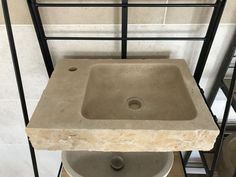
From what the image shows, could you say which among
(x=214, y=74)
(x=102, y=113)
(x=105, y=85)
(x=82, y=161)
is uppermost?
(x=214, y=74)

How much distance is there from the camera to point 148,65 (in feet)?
2.64

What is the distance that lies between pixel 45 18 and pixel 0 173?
1061 mm

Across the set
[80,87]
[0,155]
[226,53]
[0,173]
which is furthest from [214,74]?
[0,173]

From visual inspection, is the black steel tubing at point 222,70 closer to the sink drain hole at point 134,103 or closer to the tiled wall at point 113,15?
the tiled wall at point 113,15

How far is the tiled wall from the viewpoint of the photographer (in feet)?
2.57

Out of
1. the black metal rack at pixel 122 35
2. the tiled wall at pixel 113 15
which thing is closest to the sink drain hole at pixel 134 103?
the black metal rack at pixel 122 35

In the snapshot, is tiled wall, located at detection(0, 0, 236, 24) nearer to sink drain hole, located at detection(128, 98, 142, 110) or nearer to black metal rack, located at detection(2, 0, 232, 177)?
black metal rack, located at detection(2, 0, 232, 177)

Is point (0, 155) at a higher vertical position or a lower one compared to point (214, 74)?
lower

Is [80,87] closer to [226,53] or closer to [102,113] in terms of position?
[102,113]

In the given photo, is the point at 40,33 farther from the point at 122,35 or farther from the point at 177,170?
the point at 177,170

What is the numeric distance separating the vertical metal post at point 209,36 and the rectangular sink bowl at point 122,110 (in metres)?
0.09

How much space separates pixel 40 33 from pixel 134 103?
1.33 feet

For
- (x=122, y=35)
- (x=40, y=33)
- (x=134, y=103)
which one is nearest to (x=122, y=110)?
(x=134, y=103)

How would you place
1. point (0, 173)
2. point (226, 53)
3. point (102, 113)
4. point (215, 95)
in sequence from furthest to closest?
point (0, 173)
point (215, 95)
point (226, 53)
point (102, 113)
